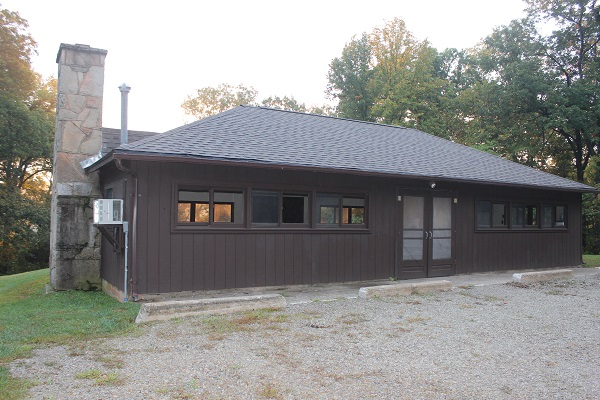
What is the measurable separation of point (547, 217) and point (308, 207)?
7463 millimetres

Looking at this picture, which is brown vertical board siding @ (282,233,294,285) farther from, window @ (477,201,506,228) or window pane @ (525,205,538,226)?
window pane @ (525,205,538,226)

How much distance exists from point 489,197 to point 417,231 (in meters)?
2.35

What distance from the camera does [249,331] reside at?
17.3 feet

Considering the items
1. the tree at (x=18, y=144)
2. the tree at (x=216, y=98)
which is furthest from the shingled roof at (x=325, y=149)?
the tree at (x=216, y=98)

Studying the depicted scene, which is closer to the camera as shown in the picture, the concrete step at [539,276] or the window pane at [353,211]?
the window pane at [353,211]

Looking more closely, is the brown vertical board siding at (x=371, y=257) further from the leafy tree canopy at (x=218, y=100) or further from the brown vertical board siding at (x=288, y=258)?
the leafy tree canopy at (x=218, y=100)

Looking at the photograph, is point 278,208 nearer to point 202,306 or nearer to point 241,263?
point 241,263

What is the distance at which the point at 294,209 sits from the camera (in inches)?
335

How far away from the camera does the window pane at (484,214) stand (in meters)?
10.9

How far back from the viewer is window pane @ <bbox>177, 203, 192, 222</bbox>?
745 cm

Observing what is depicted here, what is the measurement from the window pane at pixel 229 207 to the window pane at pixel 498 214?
21.3ft

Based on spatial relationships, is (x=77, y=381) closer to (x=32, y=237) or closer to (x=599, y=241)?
(x=32, y=237)

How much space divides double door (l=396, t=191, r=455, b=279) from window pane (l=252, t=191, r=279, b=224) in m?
2.83

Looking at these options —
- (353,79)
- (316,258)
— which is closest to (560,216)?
(316,258)
